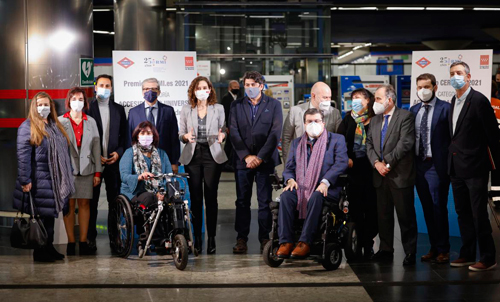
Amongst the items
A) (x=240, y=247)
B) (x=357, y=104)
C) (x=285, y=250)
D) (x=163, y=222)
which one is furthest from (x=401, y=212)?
(x=163, y=222)

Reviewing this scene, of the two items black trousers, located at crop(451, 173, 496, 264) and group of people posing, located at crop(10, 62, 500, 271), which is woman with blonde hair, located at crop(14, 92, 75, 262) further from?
black trousers, located at crop(451, 173, 496, 264)

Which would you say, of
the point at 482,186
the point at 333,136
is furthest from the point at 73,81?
the point at 482,186

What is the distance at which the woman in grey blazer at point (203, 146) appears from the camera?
7395 mm

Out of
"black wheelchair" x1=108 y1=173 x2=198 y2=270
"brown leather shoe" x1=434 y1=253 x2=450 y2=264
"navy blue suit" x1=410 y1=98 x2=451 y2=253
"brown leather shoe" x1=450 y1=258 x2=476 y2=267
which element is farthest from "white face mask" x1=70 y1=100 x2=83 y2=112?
"brown leather shoe" x1=450 y1=258 x2=476 y2=267

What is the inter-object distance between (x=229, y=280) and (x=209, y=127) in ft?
5.47

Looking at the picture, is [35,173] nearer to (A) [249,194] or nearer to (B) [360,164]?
(A) [249,194]

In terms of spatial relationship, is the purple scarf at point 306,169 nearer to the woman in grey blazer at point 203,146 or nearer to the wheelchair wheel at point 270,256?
the wheelchair wheel at point 270,256

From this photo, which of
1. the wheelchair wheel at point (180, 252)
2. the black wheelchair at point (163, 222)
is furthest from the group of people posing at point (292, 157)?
the wheelchair wheel at point (180, 252)

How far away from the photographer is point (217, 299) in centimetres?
577

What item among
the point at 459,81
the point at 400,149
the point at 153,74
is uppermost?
the point at 153,74

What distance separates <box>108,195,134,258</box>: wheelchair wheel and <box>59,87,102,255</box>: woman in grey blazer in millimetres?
340

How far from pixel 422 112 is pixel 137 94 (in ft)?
10.6

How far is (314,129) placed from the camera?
681 cm

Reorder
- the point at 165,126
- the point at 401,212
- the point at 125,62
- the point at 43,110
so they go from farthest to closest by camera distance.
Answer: the point at 125,62 → the point at 165,126 → the point at 401,212 → the point at 43,110
